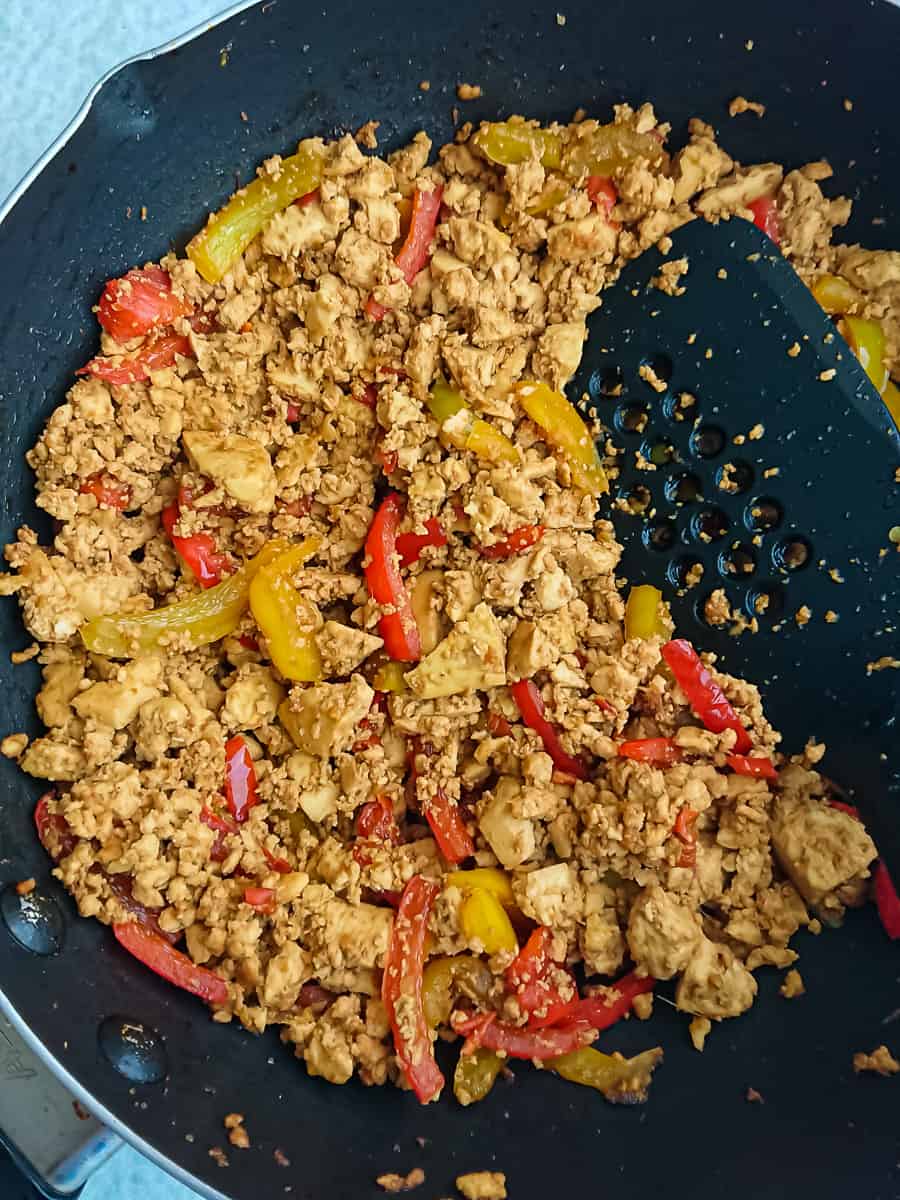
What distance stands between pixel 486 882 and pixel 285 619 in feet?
1.34

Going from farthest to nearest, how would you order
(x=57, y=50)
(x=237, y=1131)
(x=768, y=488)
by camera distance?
(x=57, y=50)
(x=768, y=488)
(x=237, y=1131)

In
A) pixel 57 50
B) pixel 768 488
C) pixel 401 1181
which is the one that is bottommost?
pixel 401 1181

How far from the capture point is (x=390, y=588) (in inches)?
49.4

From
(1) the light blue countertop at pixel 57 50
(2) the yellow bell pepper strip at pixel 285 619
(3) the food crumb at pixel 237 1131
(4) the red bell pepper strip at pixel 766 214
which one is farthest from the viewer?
A: (1) the light blue countertop at pixel 57 50

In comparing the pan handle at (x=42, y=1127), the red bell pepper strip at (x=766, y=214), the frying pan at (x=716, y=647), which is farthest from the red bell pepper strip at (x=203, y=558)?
the red bell pepper strip at (x=766, y=214)

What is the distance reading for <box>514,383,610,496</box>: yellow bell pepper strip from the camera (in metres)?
1.29

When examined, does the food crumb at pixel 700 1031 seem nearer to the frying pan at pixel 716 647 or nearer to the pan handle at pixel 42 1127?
the frying pan at pixel 716 647

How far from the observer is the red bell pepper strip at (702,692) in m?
1.25

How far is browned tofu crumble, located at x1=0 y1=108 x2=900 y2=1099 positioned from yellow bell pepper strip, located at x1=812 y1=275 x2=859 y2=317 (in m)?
0.03

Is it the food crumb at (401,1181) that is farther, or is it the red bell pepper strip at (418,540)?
the red bell pepper strip at (418,540)

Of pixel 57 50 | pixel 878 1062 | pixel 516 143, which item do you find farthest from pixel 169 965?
pixel 57 50

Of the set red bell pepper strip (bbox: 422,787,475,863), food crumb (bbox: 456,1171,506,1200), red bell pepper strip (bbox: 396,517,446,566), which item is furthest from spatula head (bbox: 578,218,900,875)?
food crumb (bbox: 456,1171,506,1200)

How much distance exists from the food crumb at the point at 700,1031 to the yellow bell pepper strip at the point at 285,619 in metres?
0.64

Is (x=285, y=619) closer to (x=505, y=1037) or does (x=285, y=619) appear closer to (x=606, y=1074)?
(x=505, y=1037)
